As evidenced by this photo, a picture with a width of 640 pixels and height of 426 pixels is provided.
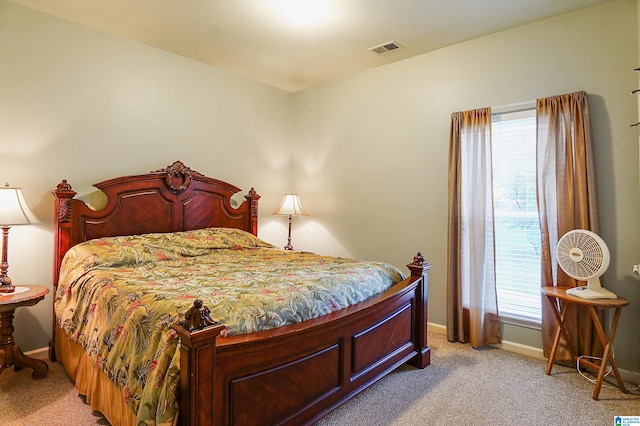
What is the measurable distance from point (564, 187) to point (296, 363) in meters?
2.40

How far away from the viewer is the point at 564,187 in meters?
Result: 2.82

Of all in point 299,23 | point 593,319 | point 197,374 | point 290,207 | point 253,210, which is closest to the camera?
point 197,374

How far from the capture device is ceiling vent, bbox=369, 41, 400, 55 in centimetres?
344

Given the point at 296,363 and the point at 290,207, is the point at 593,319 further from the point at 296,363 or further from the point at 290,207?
the point at 290,207

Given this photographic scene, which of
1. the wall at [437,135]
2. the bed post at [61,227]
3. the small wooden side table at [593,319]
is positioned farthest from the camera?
the bed post at [61,227]

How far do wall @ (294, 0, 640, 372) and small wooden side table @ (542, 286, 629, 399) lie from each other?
297 millimetres

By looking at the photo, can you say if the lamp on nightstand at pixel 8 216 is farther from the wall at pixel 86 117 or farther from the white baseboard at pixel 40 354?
the white baseboard at pixel 40 354

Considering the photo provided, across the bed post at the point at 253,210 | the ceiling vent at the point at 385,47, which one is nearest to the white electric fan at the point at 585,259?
the ceiling vent at the point at 385,47

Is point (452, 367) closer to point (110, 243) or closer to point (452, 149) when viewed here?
point (452, 149)

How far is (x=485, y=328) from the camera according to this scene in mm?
3203

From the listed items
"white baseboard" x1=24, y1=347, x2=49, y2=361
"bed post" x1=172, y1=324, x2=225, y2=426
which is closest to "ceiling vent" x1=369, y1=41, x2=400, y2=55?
"bed post" x1=172, y1=324, x2=225, y2=426

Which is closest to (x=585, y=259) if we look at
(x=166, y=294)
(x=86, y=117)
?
(x=166, y=294)

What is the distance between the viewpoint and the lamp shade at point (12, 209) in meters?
2.49

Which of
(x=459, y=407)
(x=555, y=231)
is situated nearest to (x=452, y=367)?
(x=459, y=407)
